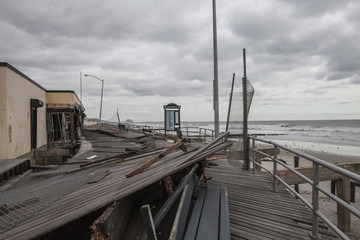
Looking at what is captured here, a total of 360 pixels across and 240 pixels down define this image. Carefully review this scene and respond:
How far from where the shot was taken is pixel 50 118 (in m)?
18.2

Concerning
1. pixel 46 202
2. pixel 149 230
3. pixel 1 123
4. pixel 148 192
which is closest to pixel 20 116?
pixel 1 123

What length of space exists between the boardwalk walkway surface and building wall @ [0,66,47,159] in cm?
1005

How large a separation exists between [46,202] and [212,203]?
9.17ft

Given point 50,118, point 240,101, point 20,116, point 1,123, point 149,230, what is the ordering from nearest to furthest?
point 149,230 < point 240,101 < point 1,123 < point 20,116 < point 50,118

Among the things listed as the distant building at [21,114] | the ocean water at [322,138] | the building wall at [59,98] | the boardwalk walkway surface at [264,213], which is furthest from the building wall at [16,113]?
the ocean water at [322,138]

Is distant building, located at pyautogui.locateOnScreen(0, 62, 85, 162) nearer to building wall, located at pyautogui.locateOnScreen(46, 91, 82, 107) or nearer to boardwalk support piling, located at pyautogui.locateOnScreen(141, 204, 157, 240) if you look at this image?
building wall, located at pyautogui.locateOnScreen(46, 91, 82, 107)

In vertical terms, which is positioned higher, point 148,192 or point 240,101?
point 240,101

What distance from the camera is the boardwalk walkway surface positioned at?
3061 mm

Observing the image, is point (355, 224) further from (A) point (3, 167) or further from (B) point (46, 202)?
(A) point (3, 167)

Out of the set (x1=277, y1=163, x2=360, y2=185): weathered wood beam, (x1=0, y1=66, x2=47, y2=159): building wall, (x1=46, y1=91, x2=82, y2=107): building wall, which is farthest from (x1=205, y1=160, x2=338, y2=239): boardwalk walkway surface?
(x1=46, y1=91, x2=82, y2=107): building wall

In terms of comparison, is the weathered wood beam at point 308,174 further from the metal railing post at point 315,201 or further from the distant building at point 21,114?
the distant building at point 21,114

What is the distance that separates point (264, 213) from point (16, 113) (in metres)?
12.5

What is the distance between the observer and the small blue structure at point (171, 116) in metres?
15.6

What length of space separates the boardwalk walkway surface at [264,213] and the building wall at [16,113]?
1005 centimetres
